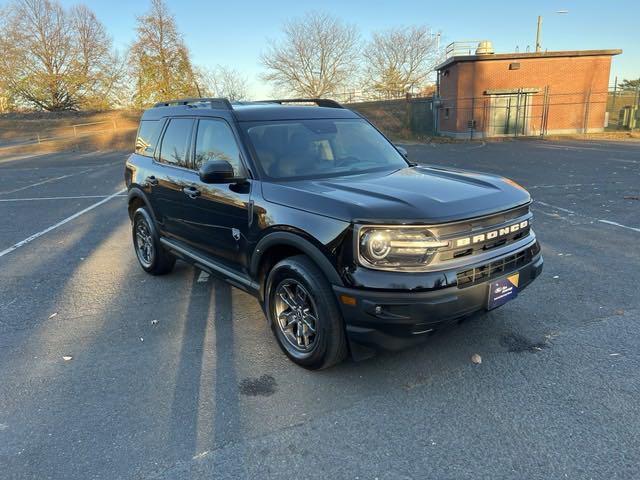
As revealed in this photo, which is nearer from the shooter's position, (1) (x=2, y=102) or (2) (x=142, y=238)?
(2) (x=142, y=238)

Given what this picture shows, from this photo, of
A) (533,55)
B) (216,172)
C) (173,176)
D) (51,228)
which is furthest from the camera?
(533,55)

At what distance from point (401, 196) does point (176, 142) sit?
8.78ft

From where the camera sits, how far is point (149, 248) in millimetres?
5520

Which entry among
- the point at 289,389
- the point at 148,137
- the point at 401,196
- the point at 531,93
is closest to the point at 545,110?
the point at 531,93

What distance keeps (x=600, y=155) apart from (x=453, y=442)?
56.3 ft

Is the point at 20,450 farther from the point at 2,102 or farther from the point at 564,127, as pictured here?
the point at 2,102

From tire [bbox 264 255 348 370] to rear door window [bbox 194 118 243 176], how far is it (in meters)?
1.00

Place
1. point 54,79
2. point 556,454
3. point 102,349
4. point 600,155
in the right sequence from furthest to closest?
point 54,79, point 600,155, point 102,349, point 556,454

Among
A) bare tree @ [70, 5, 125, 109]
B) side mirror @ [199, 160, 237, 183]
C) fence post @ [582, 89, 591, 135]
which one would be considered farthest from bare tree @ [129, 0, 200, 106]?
side mirror @ [199, 160, 237, 183]

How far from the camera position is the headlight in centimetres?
284

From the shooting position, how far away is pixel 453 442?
2.60 metres

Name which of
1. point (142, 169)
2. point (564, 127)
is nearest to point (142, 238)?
point (142, 169)

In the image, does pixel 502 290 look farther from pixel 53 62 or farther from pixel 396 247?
pixel 53 62

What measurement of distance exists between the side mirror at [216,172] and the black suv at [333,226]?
0.01 metres
